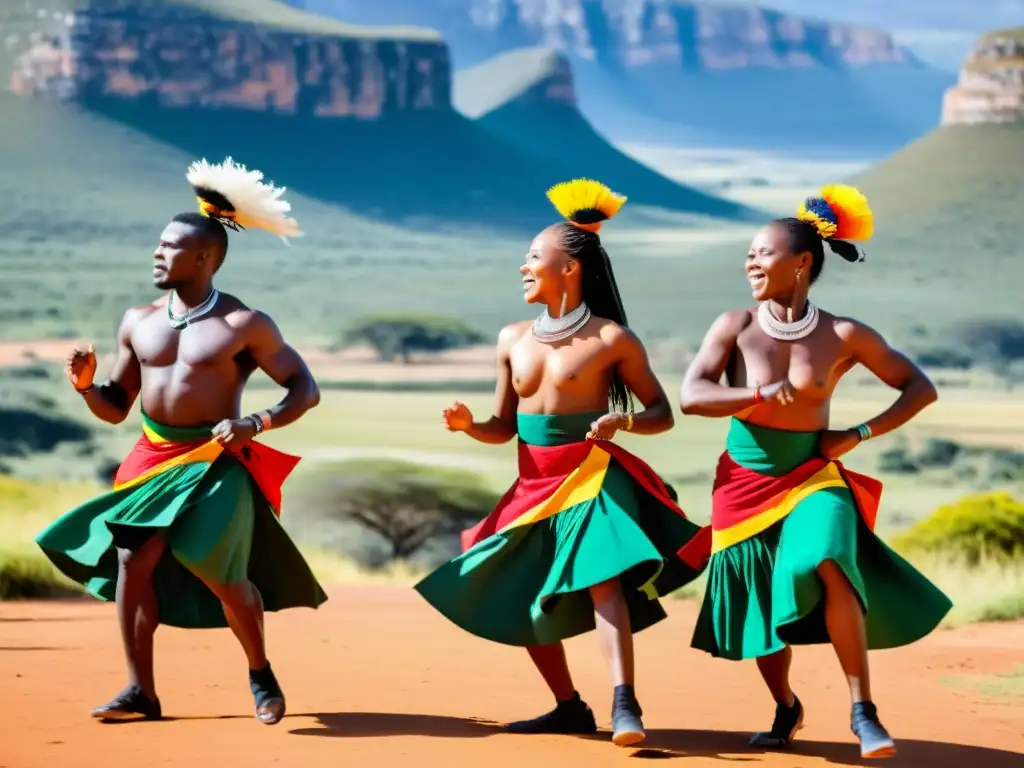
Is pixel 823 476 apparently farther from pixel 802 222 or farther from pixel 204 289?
pixel 204 289

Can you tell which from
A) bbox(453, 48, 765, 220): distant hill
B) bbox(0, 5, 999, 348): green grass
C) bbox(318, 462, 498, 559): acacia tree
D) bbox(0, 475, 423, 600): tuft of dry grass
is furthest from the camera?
bbox(453, 48, 765, 220): distant hill

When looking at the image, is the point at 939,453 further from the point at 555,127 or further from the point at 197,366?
the point at 555,127

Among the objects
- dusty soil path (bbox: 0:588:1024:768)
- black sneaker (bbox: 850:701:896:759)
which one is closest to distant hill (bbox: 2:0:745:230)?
dusty soil path (bbox: 0:588:1024:768)

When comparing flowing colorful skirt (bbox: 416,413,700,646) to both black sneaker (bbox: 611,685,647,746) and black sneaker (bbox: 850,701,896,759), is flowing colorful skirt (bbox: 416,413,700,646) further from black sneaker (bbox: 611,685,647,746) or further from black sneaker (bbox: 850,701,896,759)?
black sneaker (bbox: 850,701,896,759)

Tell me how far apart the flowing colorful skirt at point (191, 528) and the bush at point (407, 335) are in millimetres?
59617

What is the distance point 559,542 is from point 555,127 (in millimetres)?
98067

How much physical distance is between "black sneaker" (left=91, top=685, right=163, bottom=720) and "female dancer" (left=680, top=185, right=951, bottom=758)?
2.03 meters

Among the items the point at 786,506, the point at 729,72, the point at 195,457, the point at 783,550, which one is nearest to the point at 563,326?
the point at 786,506

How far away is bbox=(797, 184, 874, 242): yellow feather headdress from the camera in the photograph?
24.5 ft

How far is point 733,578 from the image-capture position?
7.37 metres

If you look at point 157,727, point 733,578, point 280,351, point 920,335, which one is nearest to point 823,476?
point 733,578

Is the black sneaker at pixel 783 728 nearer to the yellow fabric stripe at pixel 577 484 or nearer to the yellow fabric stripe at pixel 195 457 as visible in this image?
the yellow fabric stripe at pixel 577 484

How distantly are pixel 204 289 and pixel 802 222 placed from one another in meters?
2.15

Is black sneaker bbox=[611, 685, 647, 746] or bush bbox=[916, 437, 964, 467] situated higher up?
bush bbox=[916, 437, 964, 467]
